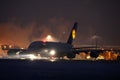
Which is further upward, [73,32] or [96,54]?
[73,32]

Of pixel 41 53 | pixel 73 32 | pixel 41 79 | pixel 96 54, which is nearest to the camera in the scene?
pixel 41 79

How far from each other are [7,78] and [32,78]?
214cm

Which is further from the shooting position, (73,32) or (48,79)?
(73,32)

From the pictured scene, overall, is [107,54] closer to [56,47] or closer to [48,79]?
[56,47]

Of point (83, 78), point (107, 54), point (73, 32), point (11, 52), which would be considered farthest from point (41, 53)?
point (83, 78)

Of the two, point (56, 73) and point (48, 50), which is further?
point (48, 50)

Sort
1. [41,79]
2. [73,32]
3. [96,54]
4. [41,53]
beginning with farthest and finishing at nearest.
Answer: [73,32]
[96,54]
[41,53]
[41,79]

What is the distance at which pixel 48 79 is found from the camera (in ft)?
110

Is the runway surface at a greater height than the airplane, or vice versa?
the airplane

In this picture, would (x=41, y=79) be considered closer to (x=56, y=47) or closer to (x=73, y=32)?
(x=56, y=47)

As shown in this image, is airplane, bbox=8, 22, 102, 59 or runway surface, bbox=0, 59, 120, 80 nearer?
runway surface, bbox=0, 59, 120, 80

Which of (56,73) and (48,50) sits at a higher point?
(48,50)

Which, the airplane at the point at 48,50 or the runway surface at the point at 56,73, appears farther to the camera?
the airplane at the point at 48,50

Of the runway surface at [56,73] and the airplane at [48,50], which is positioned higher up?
the airplane at [48,50]
